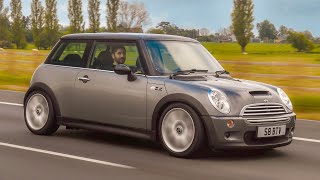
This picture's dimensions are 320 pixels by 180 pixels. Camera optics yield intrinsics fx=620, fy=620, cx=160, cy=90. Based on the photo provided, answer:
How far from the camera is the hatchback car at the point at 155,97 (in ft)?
24.4

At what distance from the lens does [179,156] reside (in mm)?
7680

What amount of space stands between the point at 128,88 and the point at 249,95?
1.65 meters

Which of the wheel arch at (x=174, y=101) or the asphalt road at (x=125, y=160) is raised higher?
the wheel arch at (x=174, y=101)

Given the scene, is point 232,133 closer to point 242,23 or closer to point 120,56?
point 120,56

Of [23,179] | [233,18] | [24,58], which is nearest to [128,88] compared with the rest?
[23,179]

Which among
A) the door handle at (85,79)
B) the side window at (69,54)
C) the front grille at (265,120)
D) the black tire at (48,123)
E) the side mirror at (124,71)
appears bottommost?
the black tire at (48,123)

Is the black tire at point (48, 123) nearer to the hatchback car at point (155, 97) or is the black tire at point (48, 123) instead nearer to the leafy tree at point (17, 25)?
the hatchback car at point (155, 97)

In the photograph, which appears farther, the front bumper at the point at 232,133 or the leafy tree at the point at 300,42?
the leafy tree at the point at 300,42

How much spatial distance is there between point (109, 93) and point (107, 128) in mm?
485

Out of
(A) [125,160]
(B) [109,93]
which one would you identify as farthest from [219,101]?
(B) [109,93]

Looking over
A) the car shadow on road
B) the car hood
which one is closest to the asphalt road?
the car shadow on road

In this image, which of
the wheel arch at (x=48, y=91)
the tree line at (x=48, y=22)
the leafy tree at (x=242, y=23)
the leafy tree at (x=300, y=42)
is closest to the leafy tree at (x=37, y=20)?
the tree line at (x=48, y=22)

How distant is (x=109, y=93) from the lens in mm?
8438

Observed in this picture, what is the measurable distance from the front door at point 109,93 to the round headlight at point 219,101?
1004 mm
